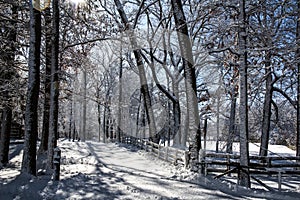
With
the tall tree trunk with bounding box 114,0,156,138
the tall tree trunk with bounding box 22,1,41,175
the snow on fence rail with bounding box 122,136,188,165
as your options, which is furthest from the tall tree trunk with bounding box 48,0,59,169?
the tall tree trunk with bounding box 114,0,156,138

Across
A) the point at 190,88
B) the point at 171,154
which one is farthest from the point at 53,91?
the point at 171,154

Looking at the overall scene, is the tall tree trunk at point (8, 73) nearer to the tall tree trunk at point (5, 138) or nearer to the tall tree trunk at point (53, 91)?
the tall tree trunk at point (5, 138)

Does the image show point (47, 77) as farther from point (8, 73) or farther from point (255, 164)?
point (255, 164)

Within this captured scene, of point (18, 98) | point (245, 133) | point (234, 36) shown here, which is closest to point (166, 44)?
point (234, 36)

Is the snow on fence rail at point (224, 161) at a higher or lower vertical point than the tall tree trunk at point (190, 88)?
lower

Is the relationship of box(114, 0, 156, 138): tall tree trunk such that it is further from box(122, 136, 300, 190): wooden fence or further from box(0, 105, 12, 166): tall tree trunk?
box(0, 105, 12, 166): tall tree trunk

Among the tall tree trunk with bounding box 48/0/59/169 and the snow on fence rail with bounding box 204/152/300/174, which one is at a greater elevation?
the tall tree trunk with bounding box 48/0/59/169

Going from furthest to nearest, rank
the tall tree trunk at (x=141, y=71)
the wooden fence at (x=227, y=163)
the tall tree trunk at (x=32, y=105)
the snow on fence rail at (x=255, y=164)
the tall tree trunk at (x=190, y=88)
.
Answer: the tall tree trunk at (x=141, y=71) → the tall tree trunk at (x=190, y=88) → the snow on fence rail at (x=255, y=164) → the wooden fence at (x=227, y=163) → the tall tree trunk at (x=32, y=105)

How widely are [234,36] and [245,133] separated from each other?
3.92 metres

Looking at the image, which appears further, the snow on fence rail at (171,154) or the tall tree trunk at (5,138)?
the tall tree trunk at (5,138)

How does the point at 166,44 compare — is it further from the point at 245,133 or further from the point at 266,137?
the point at 245,133

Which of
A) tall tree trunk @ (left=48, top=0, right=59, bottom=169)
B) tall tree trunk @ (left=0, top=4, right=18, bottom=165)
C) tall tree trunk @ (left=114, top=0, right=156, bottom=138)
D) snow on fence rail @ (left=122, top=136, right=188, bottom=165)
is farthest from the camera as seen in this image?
tall tree trunk @ (left=114, top=0, right=156, bottom=138)

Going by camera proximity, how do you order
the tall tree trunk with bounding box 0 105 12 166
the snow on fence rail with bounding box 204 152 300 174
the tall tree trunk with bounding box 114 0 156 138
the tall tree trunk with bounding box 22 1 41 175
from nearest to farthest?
the tall tree trunk with bounding box 22 1 41 175 < the snow on fence rail with bounding box 204 152 300 174 < the tall tree trunk with bounding box 0 105 12 166 < the tall tree trunk with bounding box 114 0 156 138

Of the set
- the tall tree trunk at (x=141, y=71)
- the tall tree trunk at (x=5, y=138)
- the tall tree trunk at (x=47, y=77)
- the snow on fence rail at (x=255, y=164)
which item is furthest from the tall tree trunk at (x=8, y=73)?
the snow on fence rail at (x=255, y=164)
